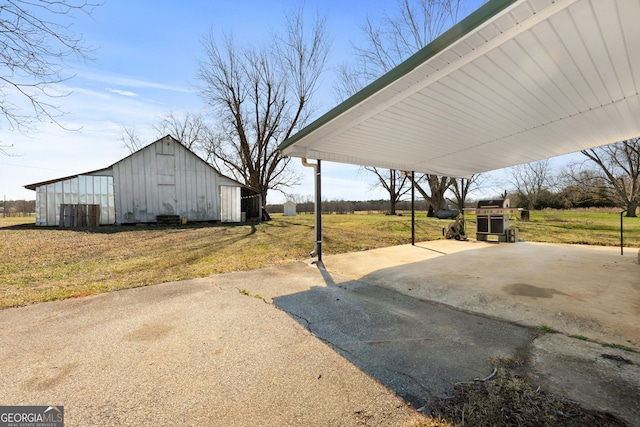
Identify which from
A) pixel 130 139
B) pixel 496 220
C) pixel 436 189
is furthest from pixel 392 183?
pixel 130 139

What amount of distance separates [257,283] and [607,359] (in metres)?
3.66

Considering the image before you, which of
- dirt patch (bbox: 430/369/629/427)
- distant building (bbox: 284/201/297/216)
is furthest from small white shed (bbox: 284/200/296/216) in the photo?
dirt patch (bbox: 430/369/629/427)

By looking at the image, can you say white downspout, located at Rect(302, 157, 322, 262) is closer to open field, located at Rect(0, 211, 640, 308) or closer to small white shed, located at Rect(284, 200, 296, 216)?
open field, located at Rect(0, 211, 640, 308)

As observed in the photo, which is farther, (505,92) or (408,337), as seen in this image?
(505,92)

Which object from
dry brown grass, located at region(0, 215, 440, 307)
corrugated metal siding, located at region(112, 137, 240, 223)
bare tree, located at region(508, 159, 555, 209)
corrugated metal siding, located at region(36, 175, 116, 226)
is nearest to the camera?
dry brown grass, located at region(0, 215, 440, 307)

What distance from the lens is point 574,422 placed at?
4.36 ft

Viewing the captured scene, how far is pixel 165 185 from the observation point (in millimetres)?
14914

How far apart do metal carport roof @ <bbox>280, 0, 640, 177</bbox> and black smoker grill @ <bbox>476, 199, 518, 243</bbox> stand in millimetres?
1943

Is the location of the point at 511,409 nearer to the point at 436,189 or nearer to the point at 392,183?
the point at 436,189

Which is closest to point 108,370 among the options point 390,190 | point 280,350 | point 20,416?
point 20,416

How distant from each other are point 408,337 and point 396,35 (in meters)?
17.1

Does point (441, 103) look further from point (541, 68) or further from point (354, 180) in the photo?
point (354, 180)

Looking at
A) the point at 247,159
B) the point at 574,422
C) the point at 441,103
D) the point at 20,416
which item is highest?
the point at 247,159

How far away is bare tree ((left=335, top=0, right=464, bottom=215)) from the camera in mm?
13711
